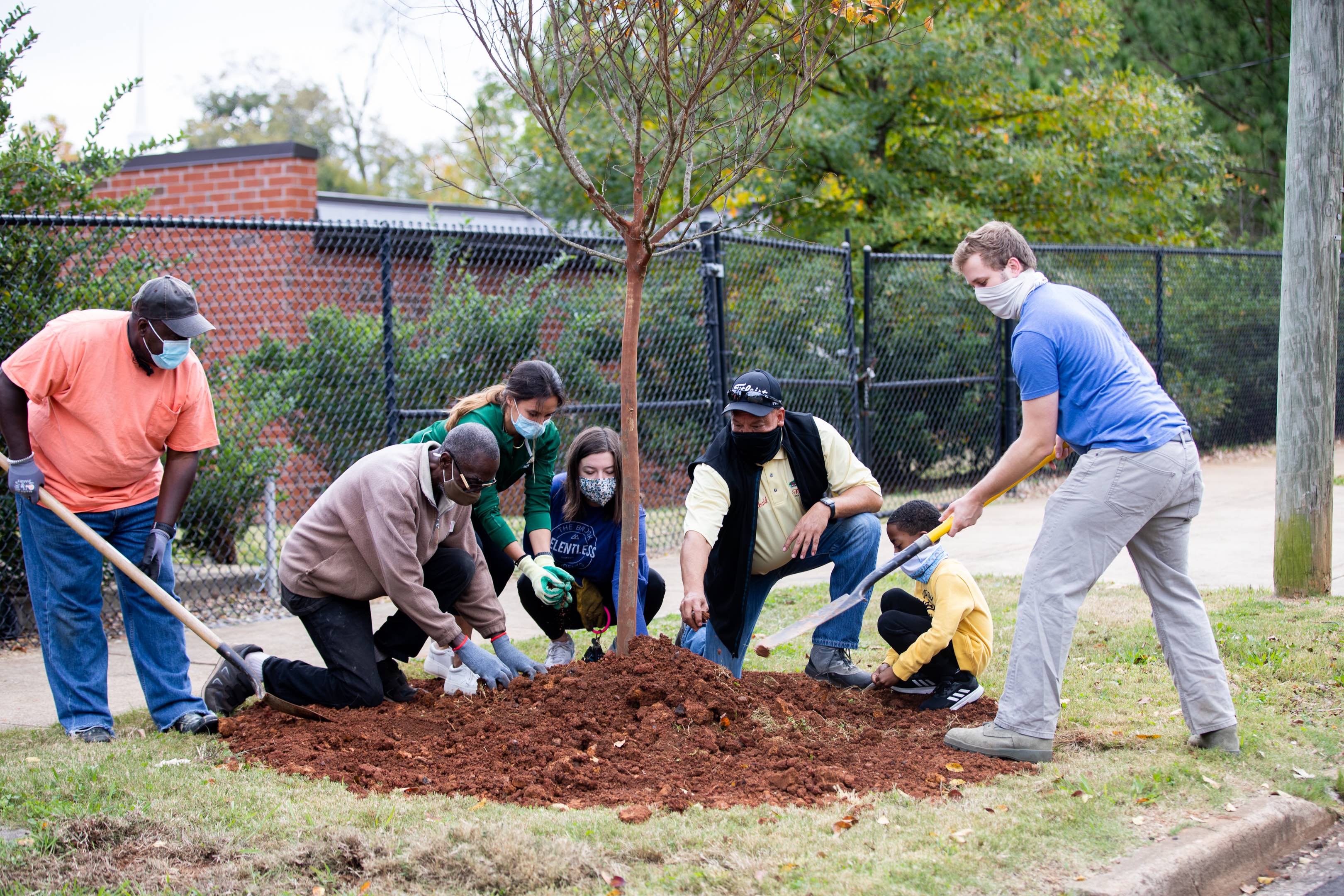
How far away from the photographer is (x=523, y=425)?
5.05m

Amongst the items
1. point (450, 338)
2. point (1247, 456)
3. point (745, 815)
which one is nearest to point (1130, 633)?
point (745, 815)

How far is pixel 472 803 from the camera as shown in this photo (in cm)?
358

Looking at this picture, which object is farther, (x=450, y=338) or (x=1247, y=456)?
(x=1247, y=456)

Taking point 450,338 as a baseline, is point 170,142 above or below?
above

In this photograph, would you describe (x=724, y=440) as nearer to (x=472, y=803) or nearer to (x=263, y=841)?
(x=472, y=803)

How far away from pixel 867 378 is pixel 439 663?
5310 millimetres

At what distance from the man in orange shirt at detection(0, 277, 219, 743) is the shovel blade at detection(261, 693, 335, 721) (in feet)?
0.79

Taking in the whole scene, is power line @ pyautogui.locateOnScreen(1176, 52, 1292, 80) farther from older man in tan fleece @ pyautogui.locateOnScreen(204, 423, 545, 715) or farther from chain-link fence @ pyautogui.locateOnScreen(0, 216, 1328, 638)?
older man in tan fleece @ pyautogui.locateOnScreen(204, 423, 545, 715)

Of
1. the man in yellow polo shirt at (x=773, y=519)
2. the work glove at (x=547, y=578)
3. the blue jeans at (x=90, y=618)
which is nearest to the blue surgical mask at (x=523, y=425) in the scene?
the work glove at (x=547, y=578)

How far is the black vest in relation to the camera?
4840 mm

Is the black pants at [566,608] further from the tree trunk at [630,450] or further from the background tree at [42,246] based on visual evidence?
the background tree at [42,246]

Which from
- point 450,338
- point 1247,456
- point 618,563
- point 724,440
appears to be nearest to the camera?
point 724,440

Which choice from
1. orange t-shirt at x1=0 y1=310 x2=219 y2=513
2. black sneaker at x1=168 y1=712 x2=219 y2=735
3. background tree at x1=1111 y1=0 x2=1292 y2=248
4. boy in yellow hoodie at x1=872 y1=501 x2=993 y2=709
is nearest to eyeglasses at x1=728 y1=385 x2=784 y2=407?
boy in yellow hoodie at x1=872 y1=501 x2=993 y2=709

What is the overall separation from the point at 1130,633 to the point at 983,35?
332 inches
